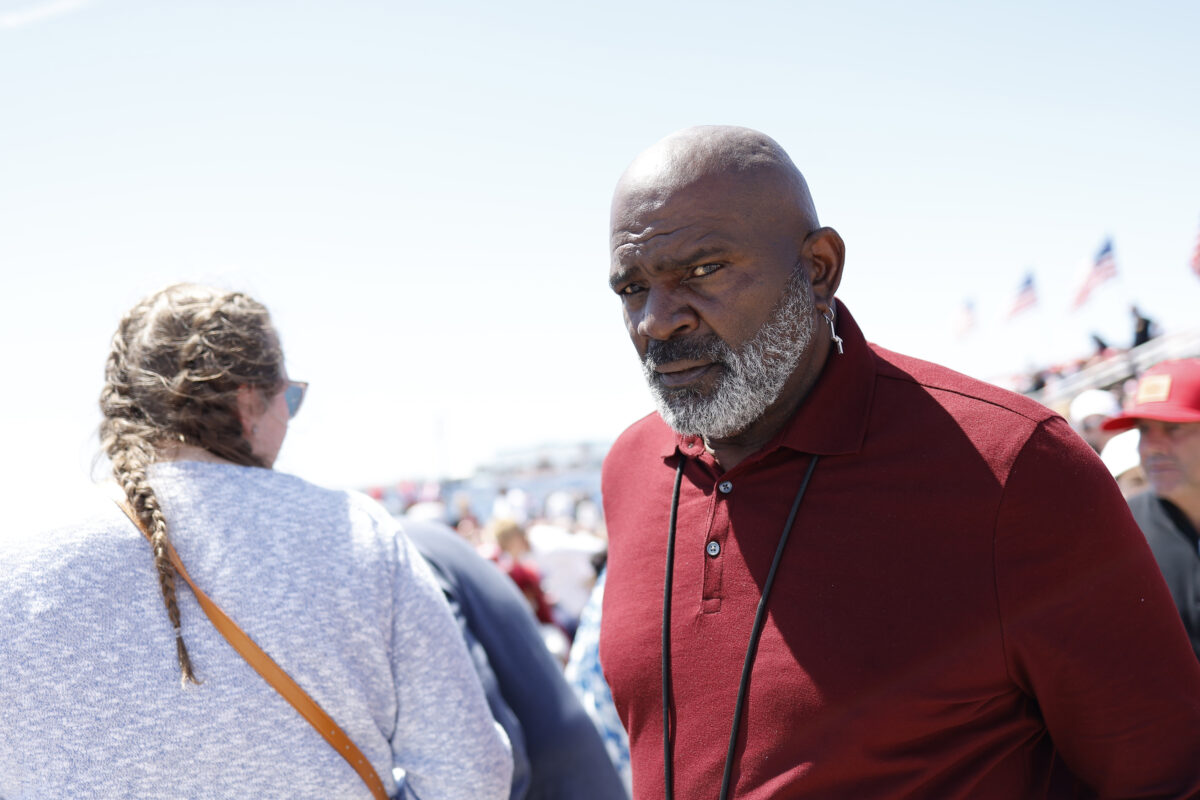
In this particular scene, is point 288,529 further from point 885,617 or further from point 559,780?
point 885,617

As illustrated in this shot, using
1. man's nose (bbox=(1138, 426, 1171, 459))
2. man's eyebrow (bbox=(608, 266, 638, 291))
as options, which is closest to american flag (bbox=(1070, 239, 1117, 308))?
man's nose (bbox=(1138, 426, 1171, 459))

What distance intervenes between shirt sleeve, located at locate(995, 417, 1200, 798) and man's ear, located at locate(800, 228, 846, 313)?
1.71 feet

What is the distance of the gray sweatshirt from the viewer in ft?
6.02

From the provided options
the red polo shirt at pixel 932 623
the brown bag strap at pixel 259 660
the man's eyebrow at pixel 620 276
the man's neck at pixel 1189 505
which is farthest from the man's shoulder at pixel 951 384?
the man's neck at pixel 1189 505

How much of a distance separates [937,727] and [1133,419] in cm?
258

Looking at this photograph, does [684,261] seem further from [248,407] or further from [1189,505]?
[1189,505]

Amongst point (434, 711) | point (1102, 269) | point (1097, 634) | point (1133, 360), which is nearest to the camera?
point (1097, 634)

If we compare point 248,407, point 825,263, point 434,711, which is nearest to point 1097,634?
point 825,263

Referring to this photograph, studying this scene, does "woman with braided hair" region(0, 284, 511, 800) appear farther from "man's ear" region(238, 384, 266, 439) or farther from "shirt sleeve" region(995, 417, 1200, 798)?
"shirt sleeve" region(995, 417, 1200, 798)

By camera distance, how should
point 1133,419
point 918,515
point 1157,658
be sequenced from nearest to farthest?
point 1157,658 → point 918,515 → point 1133,419

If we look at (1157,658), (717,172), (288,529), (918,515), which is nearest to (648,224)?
(717,172)

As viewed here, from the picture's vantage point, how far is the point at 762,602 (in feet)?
5.59

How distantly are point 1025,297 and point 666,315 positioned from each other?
25.7m

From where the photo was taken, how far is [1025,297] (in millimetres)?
24891
